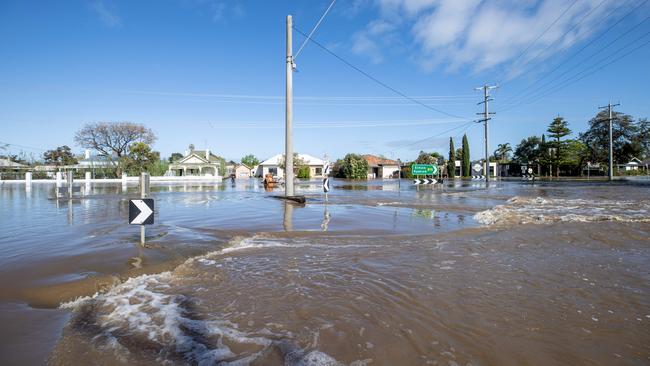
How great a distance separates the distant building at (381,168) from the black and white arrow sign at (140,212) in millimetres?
71046

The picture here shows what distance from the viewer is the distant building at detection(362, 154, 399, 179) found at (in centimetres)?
7751

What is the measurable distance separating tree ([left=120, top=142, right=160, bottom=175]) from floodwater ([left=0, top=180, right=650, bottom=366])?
56616 millimetres

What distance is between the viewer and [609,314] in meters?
3.42

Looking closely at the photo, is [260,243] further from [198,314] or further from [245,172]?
[245,172]

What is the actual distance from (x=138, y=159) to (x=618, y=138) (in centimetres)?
8779

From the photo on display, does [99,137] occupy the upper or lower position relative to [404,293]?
upper

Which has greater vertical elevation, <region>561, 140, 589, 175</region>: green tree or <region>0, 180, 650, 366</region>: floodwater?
<region>561, 140, 589, 175</region>: green tree

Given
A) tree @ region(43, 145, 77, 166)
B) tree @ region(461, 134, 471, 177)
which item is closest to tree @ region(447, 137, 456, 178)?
tree @ region(461, 134, 471, 177)

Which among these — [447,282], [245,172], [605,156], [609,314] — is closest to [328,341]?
[447,282]

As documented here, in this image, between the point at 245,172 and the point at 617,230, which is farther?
the point at 245,172

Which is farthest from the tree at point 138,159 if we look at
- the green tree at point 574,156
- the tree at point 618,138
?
the tree at point 618,138

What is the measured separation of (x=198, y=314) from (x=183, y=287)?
986mm

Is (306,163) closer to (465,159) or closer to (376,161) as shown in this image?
(376,161)

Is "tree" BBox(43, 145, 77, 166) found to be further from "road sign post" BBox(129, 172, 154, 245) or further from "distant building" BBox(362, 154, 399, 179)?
"road sign post" BBox(129, 172, 154, 245)
